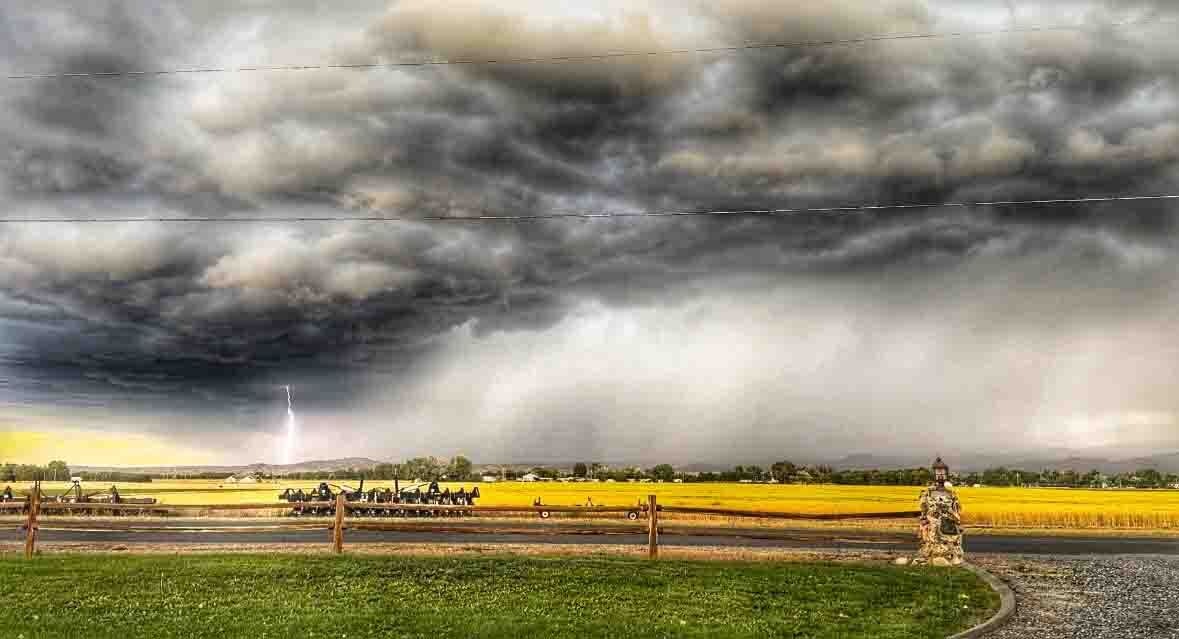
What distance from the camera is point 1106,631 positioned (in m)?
13.2

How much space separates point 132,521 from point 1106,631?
1445 inches

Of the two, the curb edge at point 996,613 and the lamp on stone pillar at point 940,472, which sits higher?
the lamp on stone pillar at point 940,472

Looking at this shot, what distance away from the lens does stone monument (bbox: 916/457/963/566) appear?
67.6 feet

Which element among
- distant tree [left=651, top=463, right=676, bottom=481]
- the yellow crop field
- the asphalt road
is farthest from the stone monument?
distant tree [left=651, top=463, right=676, bottom=481]

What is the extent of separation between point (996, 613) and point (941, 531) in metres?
6.33

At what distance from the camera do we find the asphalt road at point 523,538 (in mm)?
26547

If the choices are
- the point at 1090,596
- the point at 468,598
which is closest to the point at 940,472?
the point at 1090,596

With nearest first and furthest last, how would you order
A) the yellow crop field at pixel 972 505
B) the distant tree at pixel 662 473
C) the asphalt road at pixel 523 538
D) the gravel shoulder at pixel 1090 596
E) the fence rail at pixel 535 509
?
the gravel shoulder at pixel 1090 596 < the fence rail at pixel 535 509 < the asphalt road at pixel 523 538 < the yellow crop field at pixel 972 505 < the distant tree at pixel 662 473

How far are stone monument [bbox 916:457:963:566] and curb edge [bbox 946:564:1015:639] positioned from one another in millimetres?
919

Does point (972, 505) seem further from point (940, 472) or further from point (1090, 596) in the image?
point (1090, 596)

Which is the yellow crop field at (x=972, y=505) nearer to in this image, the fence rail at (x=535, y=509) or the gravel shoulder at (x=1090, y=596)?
the fence rail at (x=535, y=509)

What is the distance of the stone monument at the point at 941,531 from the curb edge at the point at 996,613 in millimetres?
919

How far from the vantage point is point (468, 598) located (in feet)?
47.4

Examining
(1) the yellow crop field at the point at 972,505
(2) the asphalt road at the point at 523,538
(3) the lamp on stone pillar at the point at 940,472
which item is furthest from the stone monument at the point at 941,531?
(1) the yellow crop field at the point at 972,505
